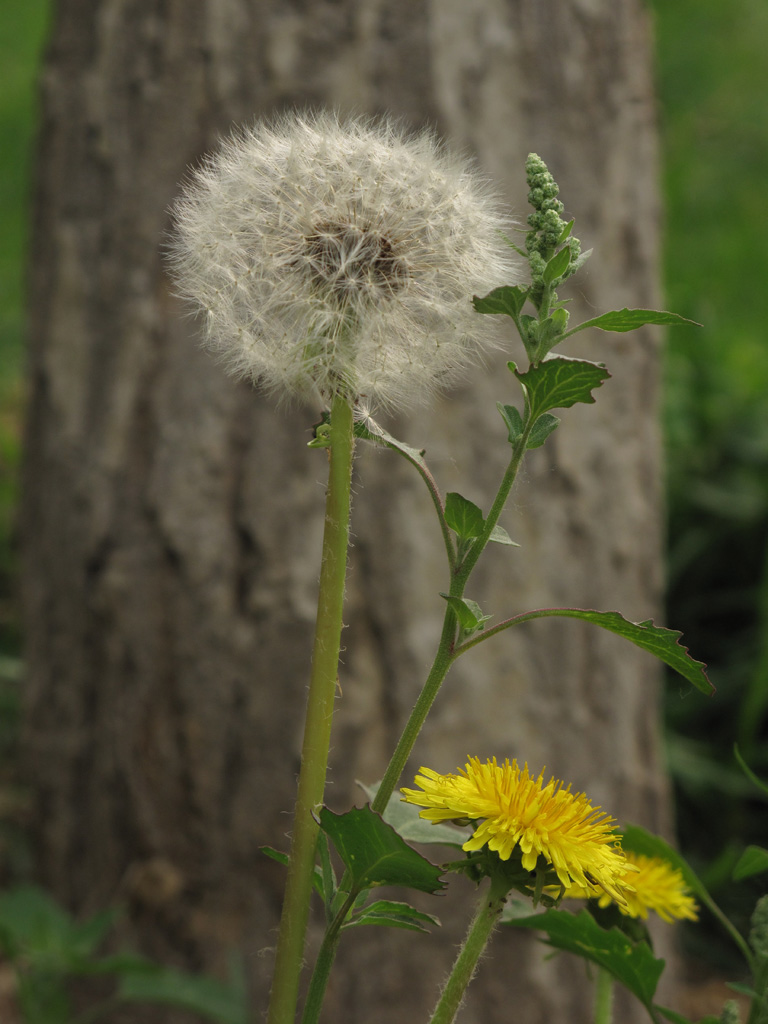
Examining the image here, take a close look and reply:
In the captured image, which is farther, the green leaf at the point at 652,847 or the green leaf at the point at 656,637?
the green leaf at the point at 652,847

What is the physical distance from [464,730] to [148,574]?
672mm

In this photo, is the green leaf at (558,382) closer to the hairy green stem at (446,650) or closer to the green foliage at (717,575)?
the hairy green stem at (446,650)

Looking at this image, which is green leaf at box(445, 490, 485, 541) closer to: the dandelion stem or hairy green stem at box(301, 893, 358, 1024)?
the dandelion stem

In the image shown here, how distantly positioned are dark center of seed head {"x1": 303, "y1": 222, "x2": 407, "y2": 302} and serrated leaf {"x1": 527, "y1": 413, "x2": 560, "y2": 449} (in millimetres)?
117

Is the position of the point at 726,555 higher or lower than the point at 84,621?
higher

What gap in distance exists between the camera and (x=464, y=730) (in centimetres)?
185

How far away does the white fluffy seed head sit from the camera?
1.60 feet

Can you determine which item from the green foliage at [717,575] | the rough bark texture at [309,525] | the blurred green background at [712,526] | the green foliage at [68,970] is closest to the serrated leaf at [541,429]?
the blurred green background at [712,526]

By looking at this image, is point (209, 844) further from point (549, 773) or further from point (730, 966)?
point (730, 966)

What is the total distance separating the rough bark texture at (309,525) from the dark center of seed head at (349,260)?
1.31 m

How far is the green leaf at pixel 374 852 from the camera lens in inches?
14.2

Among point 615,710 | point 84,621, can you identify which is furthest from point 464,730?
point 84,621

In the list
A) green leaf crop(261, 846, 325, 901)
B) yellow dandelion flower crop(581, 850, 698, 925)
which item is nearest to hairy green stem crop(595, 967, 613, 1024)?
yellow dandelion flower crop(581, 850, 698, 925)

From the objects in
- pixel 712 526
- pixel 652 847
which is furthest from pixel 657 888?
pixel 712 526
